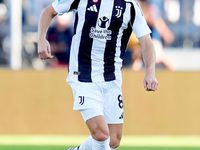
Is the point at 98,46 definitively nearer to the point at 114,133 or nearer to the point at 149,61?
the point at 149,61

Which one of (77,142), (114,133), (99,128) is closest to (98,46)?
(99,128)

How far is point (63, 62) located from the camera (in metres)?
7.93

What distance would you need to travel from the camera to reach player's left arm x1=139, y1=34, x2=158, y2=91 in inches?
167

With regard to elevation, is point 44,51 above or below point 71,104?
above

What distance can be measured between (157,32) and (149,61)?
11.3ft

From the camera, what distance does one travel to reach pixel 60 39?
7883mm

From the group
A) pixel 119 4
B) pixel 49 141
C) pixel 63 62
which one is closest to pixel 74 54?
pixel 119 4

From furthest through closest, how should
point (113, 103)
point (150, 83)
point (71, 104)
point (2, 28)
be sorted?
point (2, 28)
point (71, 104)
point (113, 103)
point (150, 83)

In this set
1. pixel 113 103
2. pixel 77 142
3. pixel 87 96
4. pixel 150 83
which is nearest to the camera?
pixel 150 83

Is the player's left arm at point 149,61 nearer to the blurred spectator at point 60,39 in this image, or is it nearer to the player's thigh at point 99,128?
the player's thigh at point 99,128

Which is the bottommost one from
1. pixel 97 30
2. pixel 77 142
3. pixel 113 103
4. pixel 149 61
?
pixel 77 142

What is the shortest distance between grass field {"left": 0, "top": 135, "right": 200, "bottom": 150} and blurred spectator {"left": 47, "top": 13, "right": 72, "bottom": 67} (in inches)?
50.8

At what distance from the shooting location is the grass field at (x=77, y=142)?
6673mm

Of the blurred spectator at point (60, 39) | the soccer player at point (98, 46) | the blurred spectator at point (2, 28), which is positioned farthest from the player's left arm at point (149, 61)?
the blurred spectator at point (2, 28)
